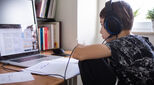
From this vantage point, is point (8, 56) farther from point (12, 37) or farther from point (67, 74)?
point (67, 74)

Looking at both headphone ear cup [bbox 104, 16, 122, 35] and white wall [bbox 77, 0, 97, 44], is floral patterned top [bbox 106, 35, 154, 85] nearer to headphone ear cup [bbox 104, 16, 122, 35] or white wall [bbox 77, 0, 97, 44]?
headphone ear cup [bbox 104, 16, 122, 35]

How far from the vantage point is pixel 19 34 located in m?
1.18

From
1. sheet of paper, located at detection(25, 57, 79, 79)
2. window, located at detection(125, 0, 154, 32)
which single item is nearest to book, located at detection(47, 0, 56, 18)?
sheet of paper, located at detection(25, 57, 79, 79)

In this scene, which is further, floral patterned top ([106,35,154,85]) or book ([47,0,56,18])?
book ([47,0,56,18])

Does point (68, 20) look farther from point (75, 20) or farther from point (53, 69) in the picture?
point (53, 69)

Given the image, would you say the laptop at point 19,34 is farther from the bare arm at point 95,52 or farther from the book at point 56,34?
the bare arm at point 95,52

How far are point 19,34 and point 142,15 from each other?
132 cm

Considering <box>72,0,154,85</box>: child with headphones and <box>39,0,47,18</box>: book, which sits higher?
<box>39,0,47,18</box>: book

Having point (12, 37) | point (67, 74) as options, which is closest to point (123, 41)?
point (67, 74)

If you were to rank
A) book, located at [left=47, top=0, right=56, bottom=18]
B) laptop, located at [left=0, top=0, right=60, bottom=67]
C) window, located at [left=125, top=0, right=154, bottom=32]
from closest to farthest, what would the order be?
laptop, located at [left=0, top=0, right=60, bottom=67]
book, located at [left=47, top=0, right=56, bottom=18]
window, located at [left=125, top=0, right=154, bottom=32]

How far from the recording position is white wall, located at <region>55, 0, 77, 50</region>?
154cm

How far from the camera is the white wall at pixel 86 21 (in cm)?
156

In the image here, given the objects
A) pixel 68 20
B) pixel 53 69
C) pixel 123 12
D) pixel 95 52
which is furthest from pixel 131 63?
pixel 68 20

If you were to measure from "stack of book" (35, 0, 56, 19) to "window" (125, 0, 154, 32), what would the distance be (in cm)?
90
